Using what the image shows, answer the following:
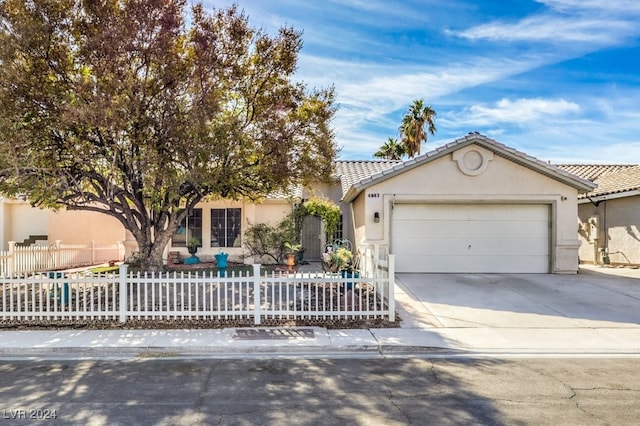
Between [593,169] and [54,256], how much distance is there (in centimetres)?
2509

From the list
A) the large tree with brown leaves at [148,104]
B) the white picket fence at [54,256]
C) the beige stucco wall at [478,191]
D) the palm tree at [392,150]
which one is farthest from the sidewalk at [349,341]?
the palm tree at [392,150]

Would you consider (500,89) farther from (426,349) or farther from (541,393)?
(541,393)

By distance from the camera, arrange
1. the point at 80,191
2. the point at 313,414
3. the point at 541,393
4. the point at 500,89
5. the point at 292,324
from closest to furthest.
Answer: the point at 313,414 < the point at 541,393 < the point at 292,324 < the point at 80,191 < the point at 500,89

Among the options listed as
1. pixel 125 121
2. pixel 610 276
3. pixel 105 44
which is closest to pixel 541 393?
pixel 125 121

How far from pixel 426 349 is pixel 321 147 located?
19.4ft

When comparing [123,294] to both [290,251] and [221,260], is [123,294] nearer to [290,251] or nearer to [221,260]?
[221,260]

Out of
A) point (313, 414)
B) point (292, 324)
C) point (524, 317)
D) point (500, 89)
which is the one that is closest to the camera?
point (313, 414)

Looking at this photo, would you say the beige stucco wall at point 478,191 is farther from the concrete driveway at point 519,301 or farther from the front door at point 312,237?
the front door at point 312,237

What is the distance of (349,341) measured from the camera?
6.72m

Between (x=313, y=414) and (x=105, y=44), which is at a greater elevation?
(x=105, y=44)

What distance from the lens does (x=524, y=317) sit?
8328 mm

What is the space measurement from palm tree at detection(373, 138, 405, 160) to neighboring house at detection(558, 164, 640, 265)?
15.6 m

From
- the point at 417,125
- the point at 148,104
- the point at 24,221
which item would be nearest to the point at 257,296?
the point at 148,104

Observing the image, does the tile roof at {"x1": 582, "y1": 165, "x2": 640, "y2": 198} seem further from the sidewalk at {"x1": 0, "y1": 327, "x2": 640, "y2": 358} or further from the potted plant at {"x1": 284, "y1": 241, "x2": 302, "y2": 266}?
the potted plant at {"x1": 284, "y1": 241, "x2": 302, "y2": 266}
